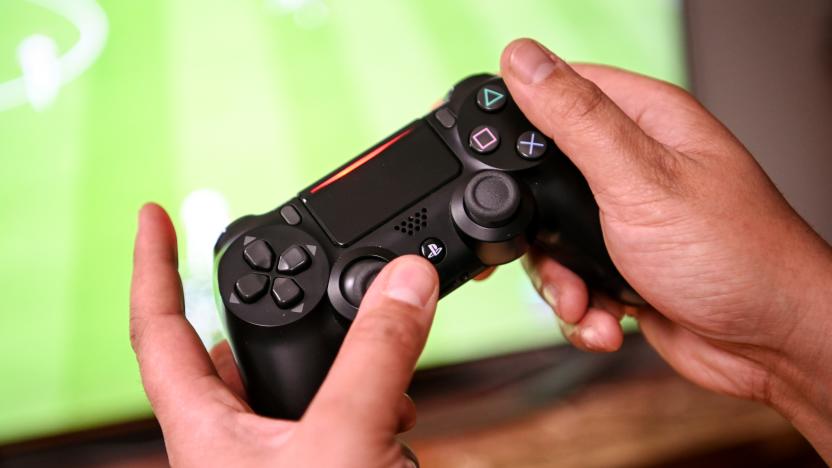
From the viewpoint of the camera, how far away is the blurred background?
895 millimetres

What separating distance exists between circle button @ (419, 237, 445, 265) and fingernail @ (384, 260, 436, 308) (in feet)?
0.31

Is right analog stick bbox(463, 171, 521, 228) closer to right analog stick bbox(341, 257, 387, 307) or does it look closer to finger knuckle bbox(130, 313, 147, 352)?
right analog stick bbox(341, 257, 387, 307)

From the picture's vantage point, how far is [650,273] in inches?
26.2

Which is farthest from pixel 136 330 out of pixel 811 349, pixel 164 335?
pixel 811 349

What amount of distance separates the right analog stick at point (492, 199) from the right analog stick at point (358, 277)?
0.31 ft

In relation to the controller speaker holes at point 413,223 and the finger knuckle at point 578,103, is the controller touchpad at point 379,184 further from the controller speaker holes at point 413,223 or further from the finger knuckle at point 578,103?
the finger knuckle at point 578,103

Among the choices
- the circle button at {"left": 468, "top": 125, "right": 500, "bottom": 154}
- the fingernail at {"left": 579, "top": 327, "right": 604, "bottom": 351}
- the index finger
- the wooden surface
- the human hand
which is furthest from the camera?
the wooden surface

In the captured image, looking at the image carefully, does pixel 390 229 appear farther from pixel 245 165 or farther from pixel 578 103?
pixel 245 165

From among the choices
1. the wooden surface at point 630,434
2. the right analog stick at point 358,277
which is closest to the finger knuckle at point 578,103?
the right analog stick at point 358,277

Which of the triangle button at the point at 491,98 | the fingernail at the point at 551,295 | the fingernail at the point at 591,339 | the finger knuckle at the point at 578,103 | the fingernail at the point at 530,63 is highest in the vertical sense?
the fingernail at the point at 530,63

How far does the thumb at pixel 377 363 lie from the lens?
1.43 feet

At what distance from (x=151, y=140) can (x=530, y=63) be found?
1.80 feet

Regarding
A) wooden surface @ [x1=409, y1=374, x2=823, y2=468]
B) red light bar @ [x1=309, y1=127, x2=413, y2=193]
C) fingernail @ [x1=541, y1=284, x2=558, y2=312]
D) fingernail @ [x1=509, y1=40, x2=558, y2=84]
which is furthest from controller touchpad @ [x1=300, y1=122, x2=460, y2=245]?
wooden surface @ [x1=409, y1=374, x2=823, y2=468]

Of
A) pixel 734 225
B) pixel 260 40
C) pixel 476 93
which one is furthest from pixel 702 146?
pixel 260 40
